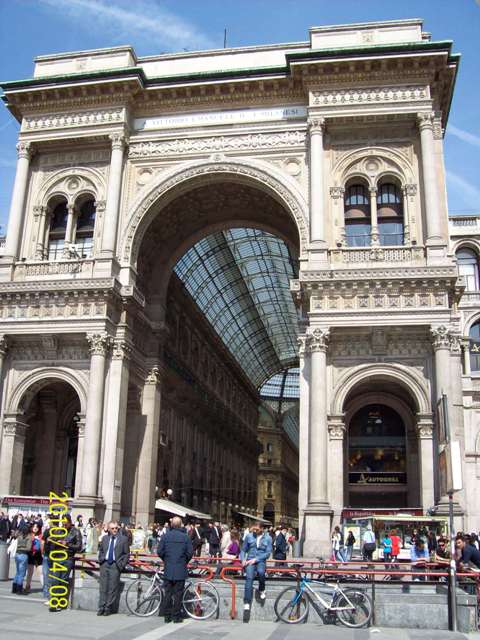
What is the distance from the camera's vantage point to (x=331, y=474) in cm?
2973

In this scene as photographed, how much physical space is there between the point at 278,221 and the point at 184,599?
28.0m

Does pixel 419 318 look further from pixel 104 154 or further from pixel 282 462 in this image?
pixel 282 462

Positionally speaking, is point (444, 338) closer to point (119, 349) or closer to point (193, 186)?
Result: point (119, 349)

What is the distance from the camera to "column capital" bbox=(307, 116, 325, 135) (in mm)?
33812

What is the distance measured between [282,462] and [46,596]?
9255 centimetres

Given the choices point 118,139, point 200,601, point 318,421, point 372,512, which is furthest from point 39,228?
point 200,601

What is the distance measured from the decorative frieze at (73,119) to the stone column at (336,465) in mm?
18631

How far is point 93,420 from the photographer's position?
104ft

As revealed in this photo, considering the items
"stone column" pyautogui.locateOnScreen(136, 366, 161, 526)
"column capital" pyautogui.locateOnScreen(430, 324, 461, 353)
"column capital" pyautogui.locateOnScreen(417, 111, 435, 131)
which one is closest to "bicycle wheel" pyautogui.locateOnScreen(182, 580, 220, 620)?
"column capital" pyautogui.locateOnScreen(430, 324, 461, 353)

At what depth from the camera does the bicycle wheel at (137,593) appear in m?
15.1

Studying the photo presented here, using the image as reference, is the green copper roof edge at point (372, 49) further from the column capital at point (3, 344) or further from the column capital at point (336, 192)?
the column capital at point (3, 344)

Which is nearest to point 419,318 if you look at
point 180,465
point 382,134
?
point 382,134
